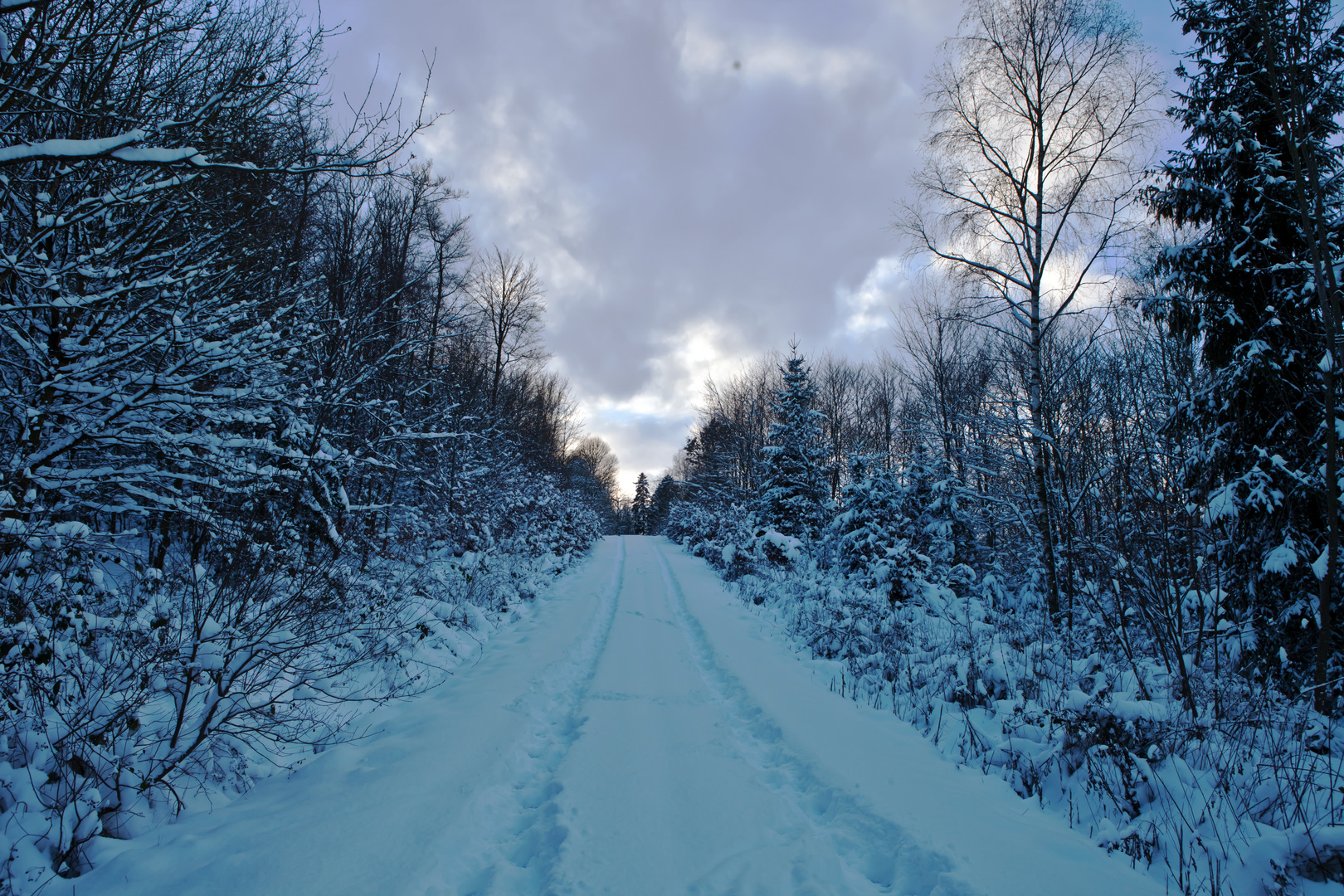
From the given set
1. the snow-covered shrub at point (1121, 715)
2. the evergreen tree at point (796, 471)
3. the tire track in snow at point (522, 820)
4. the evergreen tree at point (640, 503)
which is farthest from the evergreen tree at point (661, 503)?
the tire track in snow at point (522, 820)

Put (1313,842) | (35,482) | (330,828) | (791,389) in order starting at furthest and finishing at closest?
(791,389) → (35,482) → (330,828) → (1313,842)

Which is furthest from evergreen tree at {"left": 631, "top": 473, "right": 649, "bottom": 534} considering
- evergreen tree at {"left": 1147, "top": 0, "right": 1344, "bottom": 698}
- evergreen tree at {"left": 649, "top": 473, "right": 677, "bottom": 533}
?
evergreen tree at {"left": 1147, "top": 0, "right": 1344, "bottom": 698}

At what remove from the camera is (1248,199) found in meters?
6.11

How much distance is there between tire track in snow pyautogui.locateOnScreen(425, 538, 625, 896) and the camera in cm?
254

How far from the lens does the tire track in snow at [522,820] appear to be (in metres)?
2.54

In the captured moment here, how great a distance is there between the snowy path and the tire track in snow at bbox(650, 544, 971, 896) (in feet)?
0.04

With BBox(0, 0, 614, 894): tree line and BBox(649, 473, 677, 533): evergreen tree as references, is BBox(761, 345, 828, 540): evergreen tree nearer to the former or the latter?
BBox(0, 0, 614, 894): tree line

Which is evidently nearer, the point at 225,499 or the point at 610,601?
the point at 225,499

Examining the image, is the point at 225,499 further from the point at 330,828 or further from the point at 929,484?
the point at 929,484

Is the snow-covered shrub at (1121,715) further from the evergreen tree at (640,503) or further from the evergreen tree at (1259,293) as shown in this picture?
the evergreen tree at (640,503)

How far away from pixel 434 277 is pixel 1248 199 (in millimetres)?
19014

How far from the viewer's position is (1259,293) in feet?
19.7

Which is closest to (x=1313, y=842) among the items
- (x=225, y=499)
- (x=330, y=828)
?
(x=330, y=828)

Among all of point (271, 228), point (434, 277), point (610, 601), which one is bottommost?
point (610, 601)
